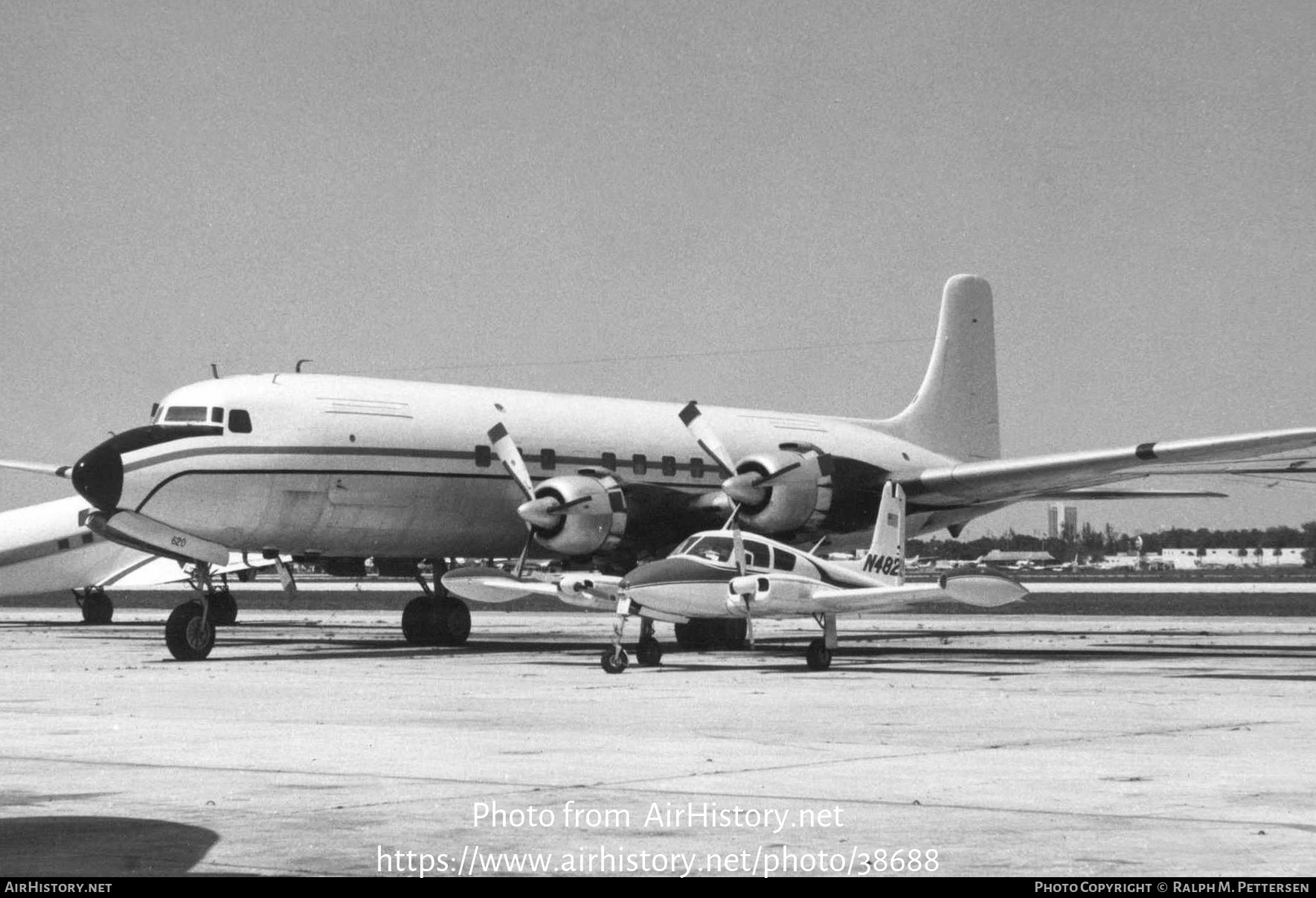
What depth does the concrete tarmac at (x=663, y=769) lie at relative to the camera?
7.74 metres

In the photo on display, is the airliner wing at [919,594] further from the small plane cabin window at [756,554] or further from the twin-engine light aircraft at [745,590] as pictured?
the small plane cabin window at [756,554]

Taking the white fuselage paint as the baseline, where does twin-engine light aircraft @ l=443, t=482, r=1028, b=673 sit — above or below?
below

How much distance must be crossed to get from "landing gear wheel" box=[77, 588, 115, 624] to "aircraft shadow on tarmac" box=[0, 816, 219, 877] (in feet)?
113

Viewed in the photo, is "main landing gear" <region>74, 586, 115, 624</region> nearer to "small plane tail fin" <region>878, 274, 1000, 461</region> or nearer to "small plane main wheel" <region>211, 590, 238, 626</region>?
"small plane main wheel" <region>211, 590, 238, 626</region>

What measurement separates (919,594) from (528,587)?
17.8ft

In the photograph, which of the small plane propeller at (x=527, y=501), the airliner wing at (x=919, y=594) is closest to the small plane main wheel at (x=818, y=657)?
the airliner wing at (x=919, y=594)

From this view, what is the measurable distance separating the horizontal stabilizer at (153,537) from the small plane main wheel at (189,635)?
2.67 ft

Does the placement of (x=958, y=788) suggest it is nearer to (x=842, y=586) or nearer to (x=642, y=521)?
(x=842, y=586)

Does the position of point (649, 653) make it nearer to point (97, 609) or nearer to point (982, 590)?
point (982, 590)

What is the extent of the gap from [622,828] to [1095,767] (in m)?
3.95

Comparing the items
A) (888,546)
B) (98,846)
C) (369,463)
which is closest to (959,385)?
(888,546)

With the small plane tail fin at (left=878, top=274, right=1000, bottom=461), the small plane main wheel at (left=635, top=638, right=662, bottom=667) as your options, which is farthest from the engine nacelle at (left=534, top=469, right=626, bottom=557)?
the small plane tail fin at (left=878, top=274, right=1000, bottom=461)

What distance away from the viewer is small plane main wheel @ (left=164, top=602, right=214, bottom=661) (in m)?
24.3
